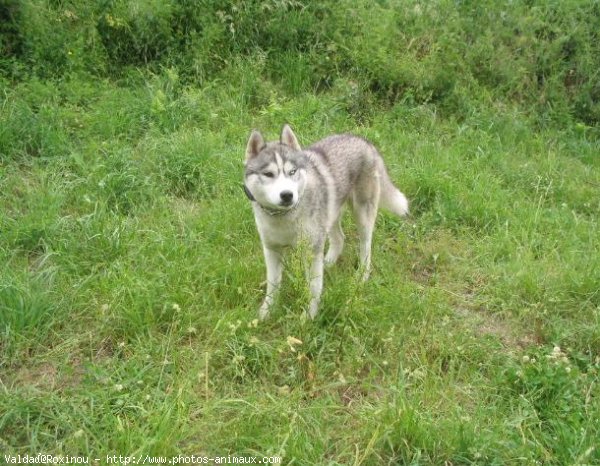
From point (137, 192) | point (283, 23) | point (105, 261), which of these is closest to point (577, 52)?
point (283, 23)

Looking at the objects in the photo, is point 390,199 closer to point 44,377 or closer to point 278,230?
point 278,230

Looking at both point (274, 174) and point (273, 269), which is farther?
point (273, 269)

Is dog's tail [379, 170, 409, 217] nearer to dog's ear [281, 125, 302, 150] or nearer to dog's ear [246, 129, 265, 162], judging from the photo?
dog's ear [281, 125, 302, 150]

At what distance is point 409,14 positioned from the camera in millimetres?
7375

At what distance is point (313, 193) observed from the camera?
3895 millimetres

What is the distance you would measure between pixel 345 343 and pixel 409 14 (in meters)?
5.11

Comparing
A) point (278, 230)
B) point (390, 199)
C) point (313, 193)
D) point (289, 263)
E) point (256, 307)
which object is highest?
point (313, 193)

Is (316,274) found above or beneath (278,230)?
beneath

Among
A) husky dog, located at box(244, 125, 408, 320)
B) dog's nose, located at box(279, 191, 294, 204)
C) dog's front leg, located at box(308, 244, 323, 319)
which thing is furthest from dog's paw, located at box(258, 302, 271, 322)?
dog's nose, located at box(279, 191, 294, 204)

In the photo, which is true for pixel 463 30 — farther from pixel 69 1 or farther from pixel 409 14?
pixel 69 1

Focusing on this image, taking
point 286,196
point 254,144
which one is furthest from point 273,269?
point 254,144

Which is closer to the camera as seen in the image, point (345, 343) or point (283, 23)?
point (345, 343)

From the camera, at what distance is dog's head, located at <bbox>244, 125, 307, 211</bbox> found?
349cm

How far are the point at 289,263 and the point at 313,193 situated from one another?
1.66 feet
